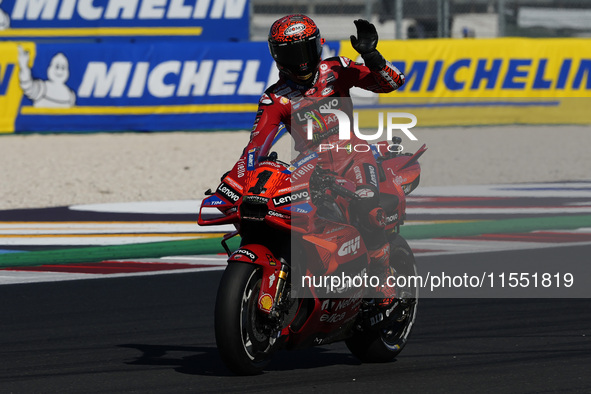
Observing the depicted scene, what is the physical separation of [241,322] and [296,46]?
4.41ft

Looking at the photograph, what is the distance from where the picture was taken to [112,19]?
60.2ft

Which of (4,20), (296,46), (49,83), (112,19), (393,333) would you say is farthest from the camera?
(112,19)

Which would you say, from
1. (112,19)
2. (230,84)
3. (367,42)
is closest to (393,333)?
(367,42)

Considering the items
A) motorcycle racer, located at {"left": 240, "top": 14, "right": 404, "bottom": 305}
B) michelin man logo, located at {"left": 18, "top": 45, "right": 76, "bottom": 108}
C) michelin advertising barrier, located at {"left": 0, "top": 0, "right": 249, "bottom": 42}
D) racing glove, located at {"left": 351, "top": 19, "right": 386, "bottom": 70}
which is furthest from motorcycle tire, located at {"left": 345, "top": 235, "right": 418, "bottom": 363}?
michelin advertising barrier, located at {"left": 0, "top": 0, "right": 249, "bottom": 42}

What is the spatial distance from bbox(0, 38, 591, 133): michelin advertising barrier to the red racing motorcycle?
39.9 feet

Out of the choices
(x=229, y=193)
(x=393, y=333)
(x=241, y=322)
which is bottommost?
(x=393, y=333)

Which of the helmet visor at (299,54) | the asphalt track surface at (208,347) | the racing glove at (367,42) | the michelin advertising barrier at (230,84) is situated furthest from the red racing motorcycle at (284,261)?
the michelin advertising barrier at (230,84)

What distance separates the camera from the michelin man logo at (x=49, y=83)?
16859 mm

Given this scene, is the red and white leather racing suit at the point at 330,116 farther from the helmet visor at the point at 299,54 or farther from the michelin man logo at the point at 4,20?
the michelin man logo at the point at 4,20

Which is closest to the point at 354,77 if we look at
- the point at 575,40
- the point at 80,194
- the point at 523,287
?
the point at 523,287

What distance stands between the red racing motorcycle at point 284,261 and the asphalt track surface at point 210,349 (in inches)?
9.1

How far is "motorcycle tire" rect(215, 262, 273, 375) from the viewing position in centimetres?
487

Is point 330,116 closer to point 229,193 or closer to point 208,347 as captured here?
point 229,193

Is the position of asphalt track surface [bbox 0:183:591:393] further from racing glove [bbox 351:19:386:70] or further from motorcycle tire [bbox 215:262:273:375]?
racing glove [bbox 351:19:386:70]
